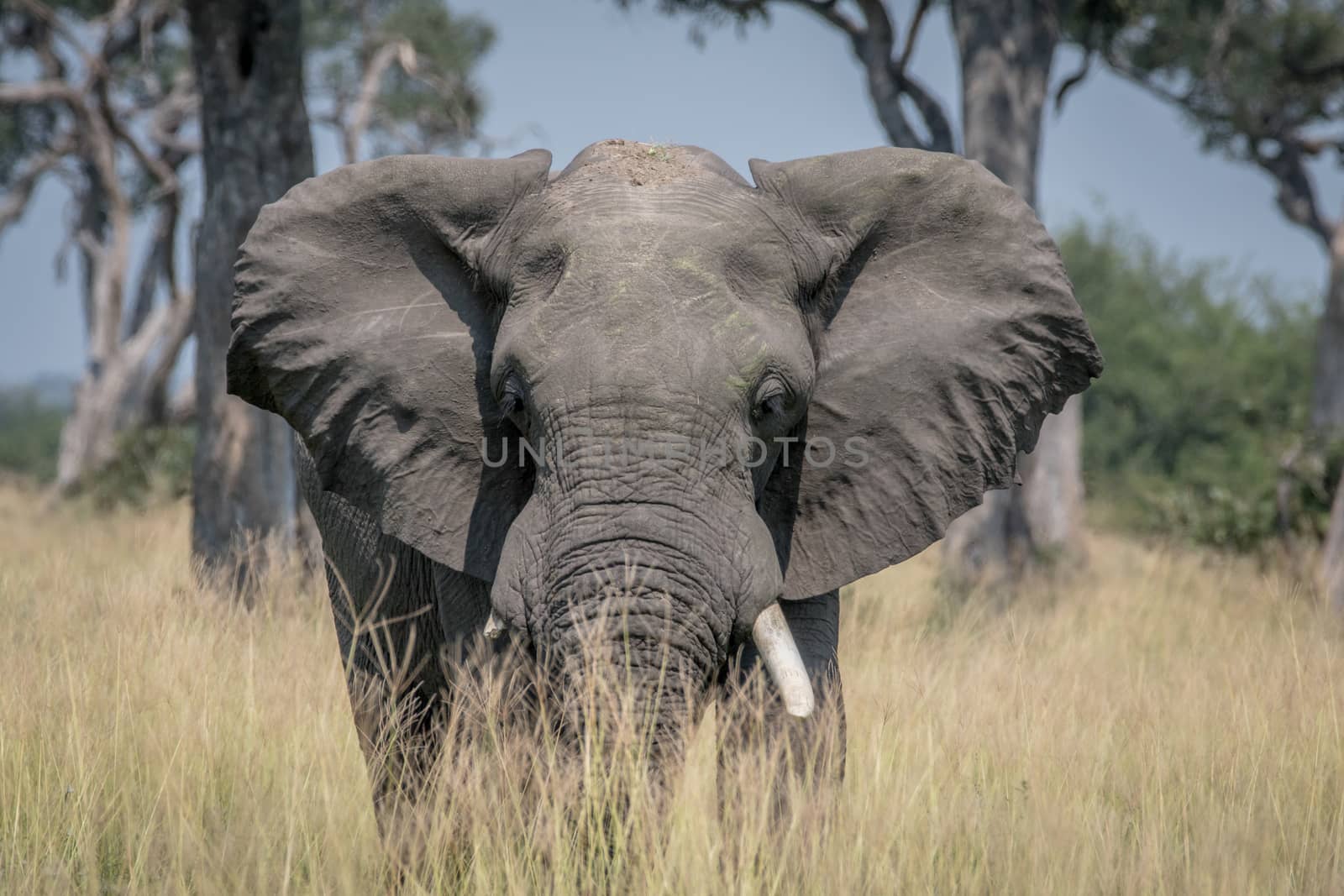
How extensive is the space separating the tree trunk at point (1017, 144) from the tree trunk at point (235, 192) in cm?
529

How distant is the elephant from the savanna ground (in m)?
0.34

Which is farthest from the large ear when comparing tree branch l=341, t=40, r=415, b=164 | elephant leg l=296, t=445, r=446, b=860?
tree branch l=341, t=40, r=415, b=164

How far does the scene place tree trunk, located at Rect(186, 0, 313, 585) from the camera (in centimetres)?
897

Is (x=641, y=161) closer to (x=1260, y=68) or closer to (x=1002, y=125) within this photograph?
(x=1002, y=125)

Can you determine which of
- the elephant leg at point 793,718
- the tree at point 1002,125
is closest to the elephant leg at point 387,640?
the elephant leg at point 793,718

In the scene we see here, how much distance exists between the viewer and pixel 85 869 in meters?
3.50

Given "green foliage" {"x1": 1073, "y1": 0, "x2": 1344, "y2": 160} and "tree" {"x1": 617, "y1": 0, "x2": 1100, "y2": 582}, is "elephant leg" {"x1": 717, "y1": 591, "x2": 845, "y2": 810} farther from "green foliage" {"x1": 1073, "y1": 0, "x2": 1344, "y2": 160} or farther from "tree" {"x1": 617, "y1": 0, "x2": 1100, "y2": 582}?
"green foliage" {"x1": 1073, "y1": 0, "x2": 1344, "y2": 160}

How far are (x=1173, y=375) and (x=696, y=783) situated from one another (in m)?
26.7

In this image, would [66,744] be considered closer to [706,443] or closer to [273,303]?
[273,303]

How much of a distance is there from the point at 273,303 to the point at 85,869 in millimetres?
1587

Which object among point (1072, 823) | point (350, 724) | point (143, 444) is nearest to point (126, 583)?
point (350, 724)

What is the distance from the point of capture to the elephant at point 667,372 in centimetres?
340

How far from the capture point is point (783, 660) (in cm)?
348

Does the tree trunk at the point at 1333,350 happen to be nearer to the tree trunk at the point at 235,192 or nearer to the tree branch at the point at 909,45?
the tree branch at the point at 909,45
